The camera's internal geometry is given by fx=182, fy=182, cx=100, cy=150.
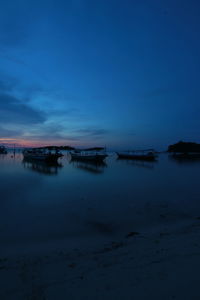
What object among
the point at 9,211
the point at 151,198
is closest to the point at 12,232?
the point at 9,211

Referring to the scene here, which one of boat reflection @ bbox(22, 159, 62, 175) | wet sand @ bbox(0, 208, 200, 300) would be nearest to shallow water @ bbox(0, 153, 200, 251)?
wet sand @ bbox(0, 208, 200, 300)

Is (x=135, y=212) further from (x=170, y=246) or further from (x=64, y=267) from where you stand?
(x=64, y=267)

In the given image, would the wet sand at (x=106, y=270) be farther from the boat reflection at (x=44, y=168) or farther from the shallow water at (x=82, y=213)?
the boat reflection at (x=44, y=168)

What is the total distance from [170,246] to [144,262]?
114cm

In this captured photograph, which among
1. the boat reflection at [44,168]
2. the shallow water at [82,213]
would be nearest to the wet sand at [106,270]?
the shallow water at [82,213]

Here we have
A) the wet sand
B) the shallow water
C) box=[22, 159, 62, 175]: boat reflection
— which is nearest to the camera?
Result: the wet sand

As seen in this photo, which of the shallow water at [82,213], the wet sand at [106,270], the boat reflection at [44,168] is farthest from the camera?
the boat reflection at [44,168]

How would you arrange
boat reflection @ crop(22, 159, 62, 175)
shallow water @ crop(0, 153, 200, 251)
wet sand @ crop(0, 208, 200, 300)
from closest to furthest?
wet sand @ crop(0, 208, 200, 300)
shallow water @ crop(0, 153, 200, 251)
boat reflection @ crop(22, 159, 62, 175)

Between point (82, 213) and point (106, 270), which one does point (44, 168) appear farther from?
point (106, 270)

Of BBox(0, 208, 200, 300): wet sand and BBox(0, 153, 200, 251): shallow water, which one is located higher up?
BBox(0, 208, 200, 300): wet sand

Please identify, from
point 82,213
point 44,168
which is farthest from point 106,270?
point 44,168

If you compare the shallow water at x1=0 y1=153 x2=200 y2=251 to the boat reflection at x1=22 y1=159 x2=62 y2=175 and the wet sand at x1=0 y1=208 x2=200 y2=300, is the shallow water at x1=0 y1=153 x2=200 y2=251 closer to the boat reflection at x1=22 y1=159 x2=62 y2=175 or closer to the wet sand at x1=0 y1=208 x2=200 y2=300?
the wet sand at x1=0 y1=208 x2=200 y2=300

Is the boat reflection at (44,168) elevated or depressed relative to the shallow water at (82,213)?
elevated

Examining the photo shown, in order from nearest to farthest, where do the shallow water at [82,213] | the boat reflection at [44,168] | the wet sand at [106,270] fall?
the wet sand at [106,270] → the shallow water at [82,213] → the boat reflection at [44,168]
